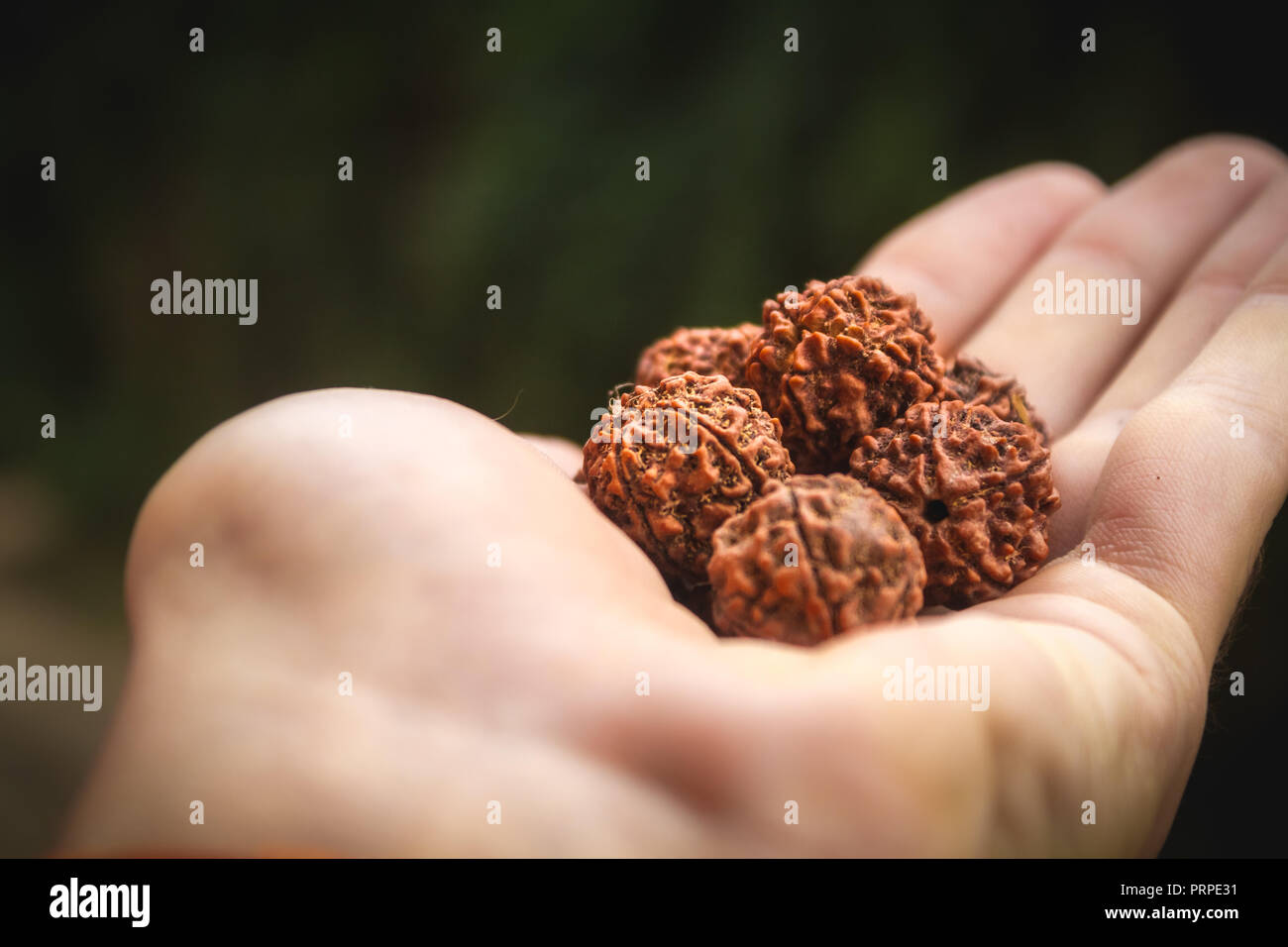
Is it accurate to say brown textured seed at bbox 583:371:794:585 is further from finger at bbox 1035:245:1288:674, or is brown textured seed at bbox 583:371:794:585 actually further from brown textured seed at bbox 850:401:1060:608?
finger at bbox 1035:245:1288:674

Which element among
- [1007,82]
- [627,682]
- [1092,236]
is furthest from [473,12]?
[627,682]

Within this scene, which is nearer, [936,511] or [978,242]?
[936,511]

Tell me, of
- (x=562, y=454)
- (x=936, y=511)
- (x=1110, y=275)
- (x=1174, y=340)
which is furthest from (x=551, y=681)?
(x=1110, y=275)

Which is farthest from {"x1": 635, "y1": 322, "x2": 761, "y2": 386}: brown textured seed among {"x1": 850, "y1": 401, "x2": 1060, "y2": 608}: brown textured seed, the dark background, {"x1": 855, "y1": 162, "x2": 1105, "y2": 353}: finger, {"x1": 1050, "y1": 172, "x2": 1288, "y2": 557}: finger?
the dark background

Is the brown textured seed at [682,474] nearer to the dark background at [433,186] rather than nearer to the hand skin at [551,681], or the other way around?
the hand skin at [551,681]

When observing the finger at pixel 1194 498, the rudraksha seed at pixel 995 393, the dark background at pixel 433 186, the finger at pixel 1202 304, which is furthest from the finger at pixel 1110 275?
the dark background at pixel 433 186

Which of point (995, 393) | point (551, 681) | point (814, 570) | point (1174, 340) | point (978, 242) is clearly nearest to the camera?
point (551, 681)

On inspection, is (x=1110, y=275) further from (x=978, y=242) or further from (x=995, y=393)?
(x=995, y=393)
